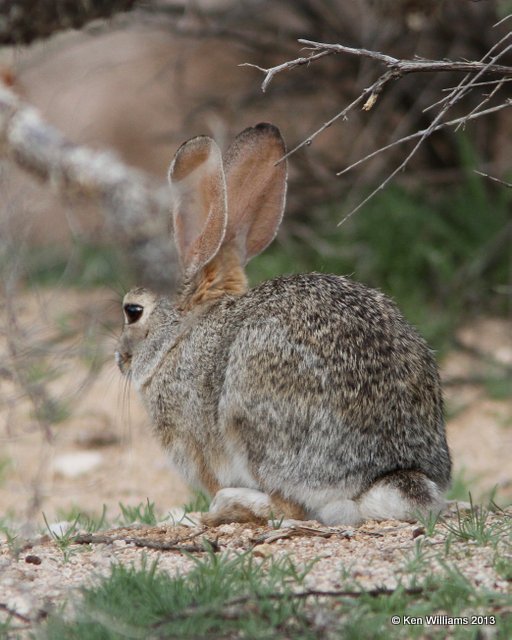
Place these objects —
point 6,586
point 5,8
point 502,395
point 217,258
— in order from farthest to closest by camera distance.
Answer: point 502,395, point 5,8, point 217,258, point 6,586

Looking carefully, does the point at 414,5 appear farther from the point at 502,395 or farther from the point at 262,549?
the point at 262,549

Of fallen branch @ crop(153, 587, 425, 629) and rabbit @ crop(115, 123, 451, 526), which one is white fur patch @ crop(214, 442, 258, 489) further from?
fallen branch @ crop(153, 587, 425, 629)

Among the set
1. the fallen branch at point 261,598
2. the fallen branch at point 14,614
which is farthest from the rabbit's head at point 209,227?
the fallen branch at point 261,598

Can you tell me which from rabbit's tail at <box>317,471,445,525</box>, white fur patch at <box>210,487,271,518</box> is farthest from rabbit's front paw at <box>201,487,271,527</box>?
rabbit's tail at <box>317,471,445,525</box>

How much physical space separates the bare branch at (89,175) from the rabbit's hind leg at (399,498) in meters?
3.24

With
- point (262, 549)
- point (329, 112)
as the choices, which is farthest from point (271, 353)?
point (329, 112)

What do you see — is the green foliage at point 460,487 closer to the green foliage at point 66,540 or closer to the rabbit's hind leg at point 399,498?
the rabbit's hind leg at point 399,498

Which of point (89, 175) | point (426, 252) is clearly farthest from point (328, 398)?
point (426, 252)

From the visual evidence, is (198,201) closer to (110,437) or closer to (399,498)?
(399,498)

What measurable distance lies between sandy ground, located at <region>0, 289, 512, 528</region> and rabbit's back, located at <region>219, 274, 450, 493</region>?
191 centimetres

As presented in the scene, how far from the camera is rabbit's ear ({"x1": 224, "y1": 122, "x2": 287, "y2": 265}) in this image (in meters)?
5.17

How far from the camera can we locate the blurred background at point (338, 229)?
709 centimetres

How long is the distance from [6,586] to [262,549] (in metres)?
0.85

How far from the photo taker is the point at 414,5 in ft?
21.7
